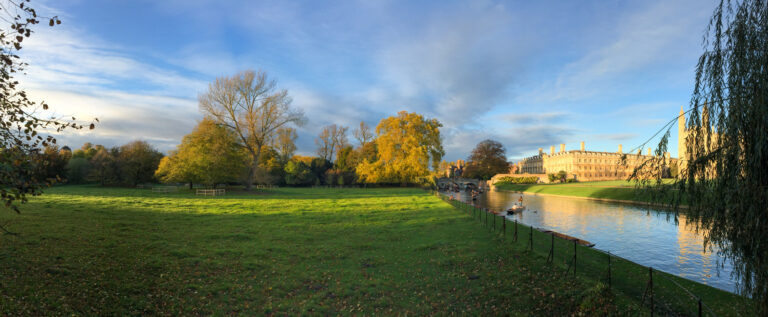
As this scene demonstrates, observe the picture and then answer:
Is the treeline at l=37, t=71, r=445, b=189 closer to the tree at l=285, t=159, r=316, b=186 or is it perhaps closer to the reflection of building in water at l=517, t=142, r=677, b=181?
the tree at l=285, t=159, r=316, b=186

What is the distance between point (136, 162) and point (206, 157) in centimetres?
1836

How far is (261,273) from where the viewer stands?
9.64 metres

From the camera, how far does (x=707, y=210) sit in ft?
19.5

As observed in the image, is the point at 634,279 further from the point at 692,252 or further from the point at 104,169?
the point at 104,169

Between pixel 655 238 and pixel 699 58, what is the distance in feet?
65.1

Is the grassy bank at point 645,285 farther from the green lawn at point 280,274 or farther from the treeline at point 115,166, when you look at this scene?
the treeline at point 115,166

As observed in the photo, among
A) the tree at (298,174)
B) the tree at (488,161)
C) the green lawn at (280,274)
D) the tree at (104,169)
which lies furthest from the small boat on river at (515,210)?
the tree at (488,161)

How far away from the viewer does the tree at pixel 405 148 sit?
45.9 metres

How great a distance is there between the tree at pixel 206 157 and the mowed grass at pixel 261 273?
885 inches

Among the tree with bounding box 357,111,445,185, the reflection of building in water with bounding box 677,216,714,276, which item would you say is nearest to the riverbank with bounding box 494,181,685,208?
the reflection of building in water with bounding box 677,216,714,276

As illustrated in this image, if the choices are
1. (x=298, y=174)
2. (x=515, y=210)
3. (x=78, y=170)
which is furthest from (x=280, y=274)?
(x=78, y=170)

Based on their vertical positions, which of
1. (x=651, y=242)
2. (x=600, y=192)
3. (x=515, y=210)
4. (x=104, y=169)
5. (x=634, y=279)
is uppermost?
(x=104, y=169)

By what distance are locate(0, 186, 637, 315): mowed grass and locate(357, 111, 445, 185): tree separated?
3091 centimetres

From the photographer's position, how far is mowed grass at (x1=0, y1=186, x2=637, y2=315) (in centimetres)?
716
